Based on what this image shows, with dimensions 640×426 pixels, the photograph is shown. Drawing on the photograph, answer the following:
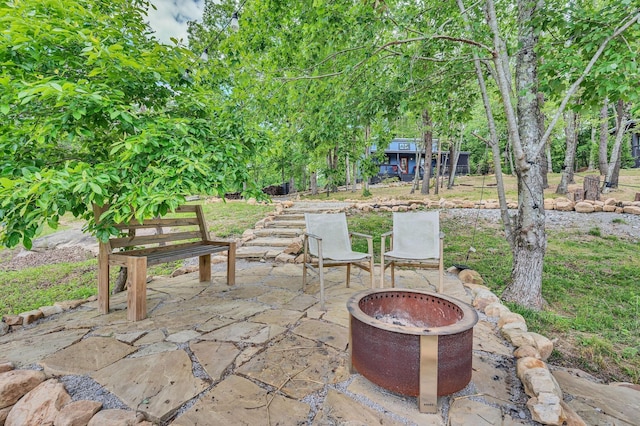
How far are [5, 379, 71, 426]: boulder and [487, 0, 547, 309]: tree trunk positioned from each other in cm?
361

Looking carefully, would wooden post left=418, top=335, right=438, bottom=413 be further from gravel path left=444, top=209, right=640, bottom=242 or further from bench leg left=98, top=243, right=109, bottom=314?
gravel path left=444, top=209, right=640, bottom=242

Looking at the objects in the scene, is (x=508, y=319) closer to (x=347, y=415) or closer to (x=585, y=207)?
(x=347, y=415)

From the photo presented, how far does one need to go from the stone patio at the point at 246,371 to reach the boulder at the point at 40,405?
0.08 meters

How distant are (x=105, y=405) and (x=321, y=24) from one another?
3.72m

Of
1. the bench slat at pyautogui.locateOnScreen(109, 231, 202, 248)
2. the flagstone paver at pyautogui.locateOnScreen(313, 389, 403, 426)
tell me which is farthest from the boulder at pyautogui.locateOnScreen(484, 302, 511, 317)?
the bench slat at pyautogui.locateOnScreen(109, 231, 202, 248)

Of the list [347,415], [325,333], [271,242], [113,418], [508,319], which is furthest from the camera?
[271,242]

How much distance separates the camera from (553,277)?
12.4 feet

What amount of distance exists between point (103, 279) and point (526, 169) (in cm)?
406

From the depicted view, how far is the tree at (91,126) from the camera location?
1.65 metres

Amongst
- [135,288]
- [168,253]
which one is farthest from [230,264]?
[135,288]

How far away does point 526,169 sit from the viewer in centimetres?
302

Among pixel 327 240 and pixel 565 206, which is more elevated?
pixel 565 206

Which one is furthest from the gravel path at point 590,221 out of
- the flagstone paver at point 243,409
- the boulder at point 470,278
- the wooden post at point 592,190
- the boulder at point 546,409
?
the flagstone paver at point 243,409

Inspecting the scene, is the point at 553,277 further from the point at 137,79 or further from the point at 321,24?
the point at 137,79
